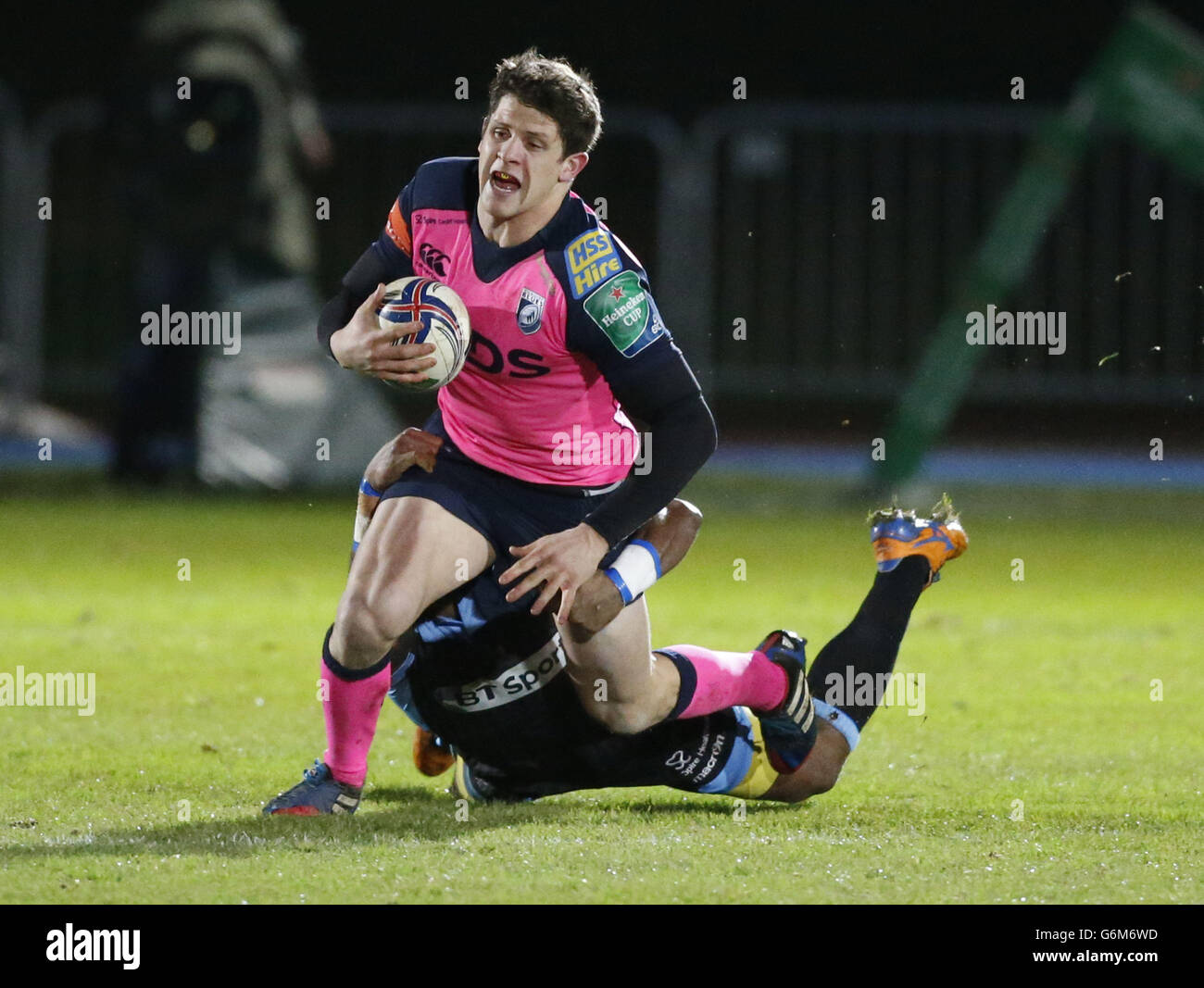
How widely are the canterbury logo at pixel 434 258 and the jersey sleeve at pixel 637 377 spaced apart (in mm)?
388

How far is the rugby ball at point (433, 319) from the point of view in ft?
16.7

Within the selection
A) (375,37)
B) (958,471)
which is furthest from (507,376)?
(375,37)

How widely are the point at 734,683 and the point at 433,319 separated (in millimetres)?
1334

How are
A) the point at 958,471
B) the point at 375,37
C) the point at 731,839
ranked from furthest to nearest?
the point at 375,37 → the point at 958,471 → the point at 731,839

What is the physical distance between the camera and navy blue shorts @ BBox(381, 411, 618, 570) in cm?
545

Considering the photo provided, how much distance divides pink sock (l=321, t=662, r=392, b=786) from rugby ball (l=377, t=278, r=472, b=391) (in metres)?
0.83

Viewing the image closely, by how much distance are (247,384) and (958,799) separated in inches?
330

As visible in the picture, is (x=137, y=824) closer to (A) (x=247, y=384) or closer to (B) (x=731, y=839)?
(B) (x=731, y=839)

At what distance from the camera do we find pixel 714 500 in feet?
43.8
